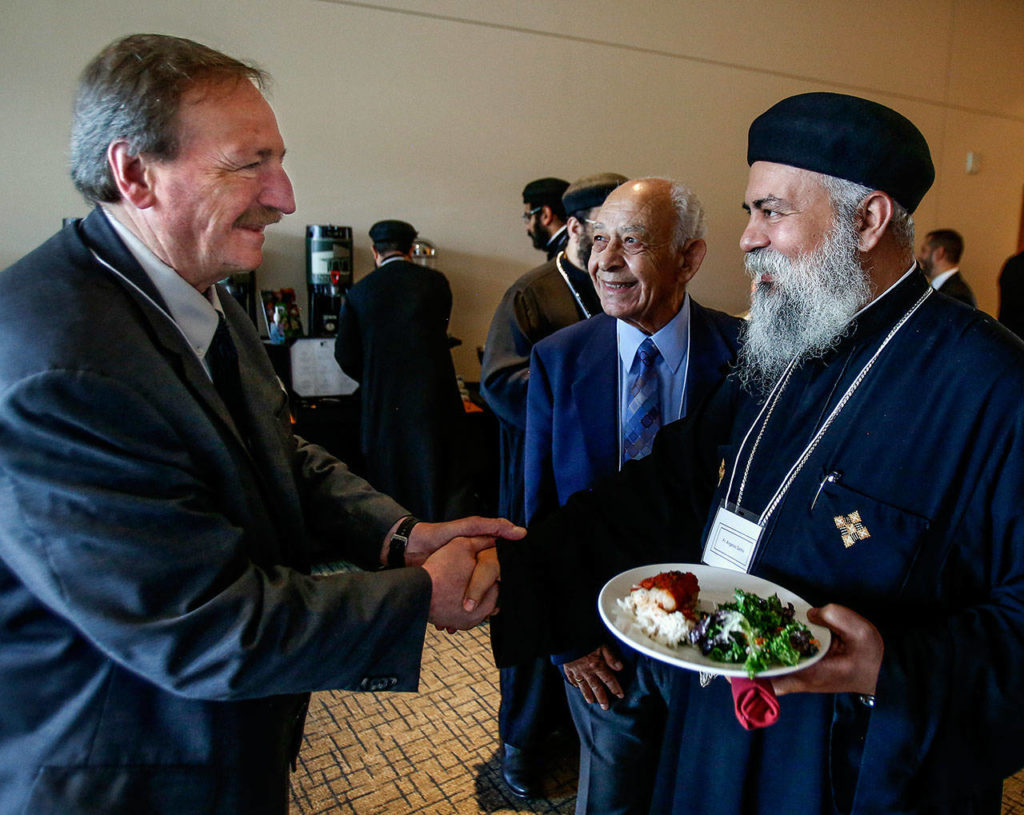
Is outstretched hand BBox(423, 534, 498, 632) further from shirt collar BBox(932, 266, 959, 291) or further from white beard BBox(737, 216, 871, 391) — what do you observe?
shirt collar BBox(932, 266, 959, 291)

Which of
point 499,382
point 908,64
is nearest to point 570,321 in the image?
point 499,382

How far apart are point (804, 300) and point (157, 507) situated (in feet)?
3.71

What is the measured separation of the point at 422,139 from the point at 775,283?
3.91 metres

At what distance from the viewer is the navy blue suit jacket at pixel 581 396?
6.22 ft

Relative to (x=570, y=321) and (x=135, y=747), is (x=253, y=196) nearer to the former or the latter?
(x=135, y=747)

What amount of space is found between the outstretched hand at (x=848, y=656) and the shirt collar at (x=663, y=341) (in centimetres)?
97

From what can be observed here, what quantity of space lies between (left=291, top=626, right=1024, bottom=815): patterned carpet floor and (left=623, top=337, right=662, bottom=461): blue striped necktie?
4.21 feet

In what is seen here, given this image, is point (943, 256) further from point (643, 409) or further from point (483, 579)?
point (483, 579)

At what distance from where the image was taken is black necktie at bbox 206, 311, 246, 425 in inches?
50.1

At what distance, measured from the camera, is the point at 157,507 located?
3.21 ft

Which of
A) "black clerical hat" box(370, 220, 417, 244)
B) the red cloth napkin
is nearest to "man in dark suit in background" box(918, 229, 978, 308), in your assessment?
"black clerical hat" box(370, 220, 417, 244)

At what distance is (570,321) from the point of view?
9.49 feet

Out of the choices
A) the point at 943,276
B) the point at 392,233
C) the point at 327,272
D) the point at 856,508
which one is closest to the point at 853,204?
the point at 856,508

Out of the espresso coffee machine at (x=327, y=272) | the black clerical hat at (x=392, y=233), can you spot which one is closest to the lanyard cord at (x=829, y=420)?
the black clerical hat at (x=392, y=233)
